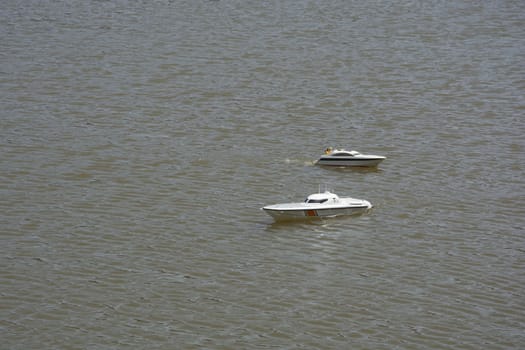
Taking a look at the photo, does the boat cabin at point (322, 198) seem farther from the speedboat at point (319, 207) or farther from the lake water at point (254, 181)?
the lake water at point (254, 181)

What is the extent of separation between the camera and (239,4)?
96938 mm

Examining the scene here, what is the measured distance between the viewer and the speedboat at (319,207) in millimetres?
46094

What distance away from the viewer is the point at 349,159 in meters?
54.1

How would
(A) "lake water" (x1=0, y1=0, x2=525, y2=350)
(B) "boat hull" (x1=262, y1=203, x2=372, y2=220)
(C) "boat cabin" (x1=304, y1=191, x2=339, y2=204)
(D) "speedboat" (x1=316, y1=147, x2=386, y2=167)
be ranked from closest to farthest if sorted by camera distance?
(A) "lake water" (x1=0, y1=0, x2=525, y2=350), (B) "boat hull" (x1=262, y1=203, x2=372, y2=220), (C) "boat cabin" (x1=304, y1=191, x2=339, y2=204), (D) "speedboat" (x1=316, y1=147, x2=386, y2=167)

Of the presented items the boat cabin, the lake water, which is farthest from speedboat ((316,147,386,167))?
the boat cabin

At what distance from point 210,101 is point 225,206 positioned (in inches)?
744

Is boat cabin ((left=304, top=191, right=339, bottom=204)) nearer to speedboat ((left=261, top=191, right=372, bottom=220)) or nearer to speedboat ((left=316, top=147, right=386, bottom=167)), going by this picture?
speedboat ((left=261, top=191, right=372, bottom=220))

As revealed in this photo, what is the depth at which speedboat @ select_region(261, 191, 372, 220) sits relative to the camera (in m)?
46.1

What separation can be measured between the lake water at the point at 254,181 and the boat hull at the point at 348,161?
1.55ft

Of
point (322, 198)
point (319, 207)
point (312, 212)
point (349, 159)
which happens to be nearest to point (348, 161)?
point (349, 159)

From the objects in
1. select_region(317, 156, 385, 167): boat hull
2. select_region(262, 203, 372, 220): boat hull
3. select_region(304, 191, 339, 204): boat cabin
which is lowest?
select_region(262, 203, 372, 220): boat hull

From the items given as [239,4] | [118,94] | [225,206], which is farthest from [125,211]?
[239,4]

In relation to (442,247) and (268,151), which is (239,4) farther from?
(442,247)

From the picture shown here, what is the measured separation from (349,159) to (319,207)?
8.06 metres
